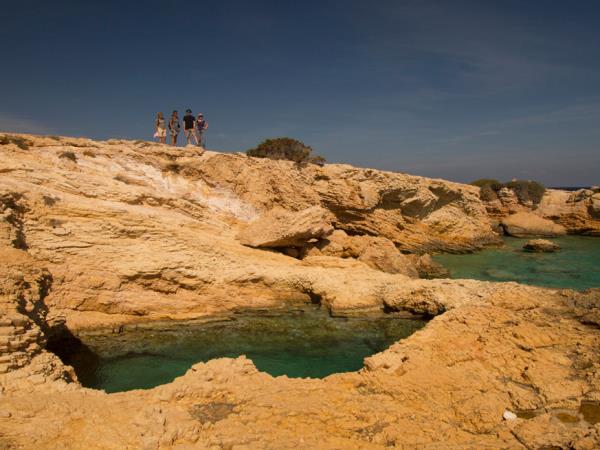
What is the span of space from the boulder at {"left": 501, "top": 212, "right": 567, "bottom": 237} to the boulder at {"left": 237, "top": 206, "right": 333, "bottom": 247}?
1827 cm

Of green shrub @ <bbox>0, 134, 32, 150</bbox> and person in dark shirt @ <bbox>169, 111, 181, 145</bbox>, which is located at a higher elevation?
person in dark shirt @ <bbox>169, 111, 181, 145</bbox>

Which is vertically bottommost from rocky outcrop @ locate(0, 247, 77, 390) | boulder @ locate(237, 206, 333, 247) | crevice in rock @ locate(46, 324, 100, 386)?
crevice in rock @ locate(46, 324, 100, 386)

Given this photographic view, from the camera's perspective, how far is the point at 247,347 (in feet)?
30.1

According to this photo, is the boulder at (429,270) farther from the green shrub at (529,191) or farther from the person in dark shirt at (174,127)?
the green shrub at (529,191)

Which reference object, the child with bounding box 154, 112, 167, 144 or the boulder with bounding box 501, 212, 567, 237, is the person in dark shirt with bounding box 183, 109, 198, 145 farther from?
the boulder with bounding box 501, 212, 567, 237

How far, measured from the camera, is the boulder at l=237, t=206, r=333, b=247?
41.9 feet

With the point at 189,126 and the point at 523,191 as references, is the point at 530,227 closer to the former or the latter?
the point at 523,191

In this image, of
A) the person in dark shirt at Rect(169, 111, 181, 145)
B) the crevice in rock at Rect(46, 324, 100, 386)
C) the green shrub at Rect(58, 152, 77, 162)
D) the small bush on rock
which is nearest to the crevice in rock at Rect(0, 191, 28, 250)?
the crevice in rock at Rect(46, 324, 100, 386)

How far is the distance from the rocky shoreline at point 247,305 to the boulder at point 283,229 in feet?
0.32

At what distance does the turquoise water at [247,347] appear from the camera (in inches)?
316

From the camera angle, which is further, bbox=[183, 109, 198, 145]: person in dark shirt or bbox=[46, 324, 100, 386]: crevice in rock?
bbox=[183, 109, 198, 145]: person in dark shirt

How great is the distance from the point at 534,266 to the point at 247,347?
546 inches

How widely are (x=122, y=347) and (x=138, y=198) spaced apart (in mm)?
4546

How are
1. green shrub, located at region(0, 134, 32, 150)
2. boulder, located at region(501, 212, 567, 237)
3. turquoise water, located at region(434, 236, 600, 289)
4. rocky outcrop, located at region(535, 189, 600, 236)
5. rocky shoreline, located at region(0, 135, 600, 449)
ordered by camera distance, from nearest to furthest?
rocky shoreline, located at region(0, 135, 600, 449), green shrub, located at region(0, 134, 32, 150), turquoise water, located at region(434, 236, 600, 289), boulder, located at region(501, 212, 567, 237), rocky outcrop, located at region(535, 189, 600, 236)
